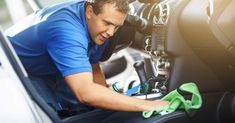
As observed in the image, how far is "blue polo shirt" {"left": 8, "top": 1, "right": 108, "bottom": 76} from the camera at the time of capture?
184 cm

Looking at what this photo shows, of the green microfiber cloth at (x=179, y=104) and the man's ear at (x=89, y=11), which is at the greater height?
the man's ear at (x=89, y=11)

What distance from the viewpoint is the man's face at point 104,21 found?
1970mm

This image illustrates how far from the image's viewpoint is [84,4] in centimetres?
208

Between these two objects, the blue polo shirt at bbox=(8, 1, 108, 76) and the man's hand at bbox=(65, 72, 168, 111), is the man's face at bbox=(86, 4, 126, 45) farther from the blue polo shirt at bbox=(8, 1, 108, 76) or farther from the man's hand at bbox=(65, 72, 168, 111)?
the man's hand at bbox=(65, 72, 168, 111)

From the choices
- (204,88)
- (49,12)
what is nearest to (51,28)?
(49,12)

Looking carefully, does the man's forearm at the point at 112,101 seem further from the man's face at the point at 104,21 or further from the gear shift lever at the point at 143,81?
the gear shift lever at the point at 143,81

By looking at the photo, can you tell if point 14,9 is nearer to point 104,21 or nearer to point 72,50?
point 104,21

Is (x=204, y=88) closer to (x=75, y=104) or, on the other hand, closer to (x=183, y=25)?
(x=183, y=25)

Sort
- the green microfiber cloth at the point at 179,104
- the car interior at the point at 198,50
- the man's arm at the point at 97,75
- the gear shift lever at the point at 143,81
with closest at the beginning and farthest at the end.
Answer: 1. the green microfiber cloth at the point at 179,104
2. the car interior at the point at 198,50
3. the gear shift lever at the point at 143,81
4. the man's arm at the point at 97,75

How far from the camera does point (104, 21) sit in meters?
2.00

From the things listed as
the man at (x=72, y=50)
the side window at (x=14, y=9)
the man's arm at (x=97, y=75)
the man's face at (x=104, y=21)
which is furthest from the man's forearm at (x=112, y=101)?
the side window at (x=14, y=9)

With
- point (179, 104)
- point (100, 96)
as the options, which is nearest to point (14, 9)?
point (100, 96)

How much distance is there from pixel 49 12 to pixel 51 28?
0.67 feet

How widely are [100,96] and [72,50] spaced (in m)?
0.19
